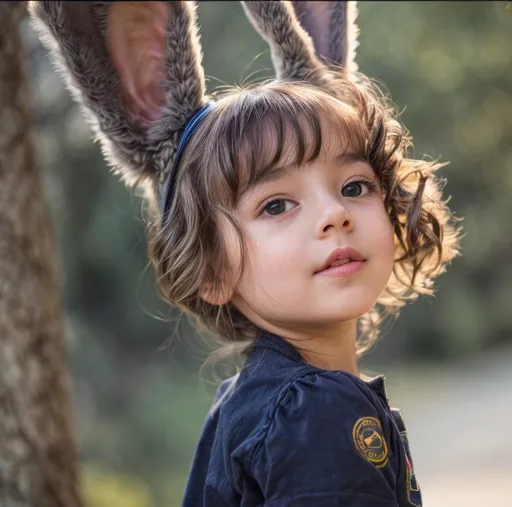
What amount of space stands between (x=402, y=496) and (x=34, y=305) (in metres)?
1.39

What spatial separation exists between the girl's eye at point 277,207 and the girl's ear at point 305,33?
15.2 inches

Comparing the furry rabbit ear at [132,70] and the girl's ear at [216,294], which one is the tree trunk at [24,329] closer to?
the furry rabbit ear at [132,70]

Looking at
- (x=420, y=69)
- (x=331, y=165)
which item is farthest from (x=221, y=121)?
(x=420, y=69)

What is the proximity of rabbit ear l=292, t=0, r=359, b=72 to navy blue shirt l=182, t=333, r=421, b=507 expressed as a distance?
0.74 metres

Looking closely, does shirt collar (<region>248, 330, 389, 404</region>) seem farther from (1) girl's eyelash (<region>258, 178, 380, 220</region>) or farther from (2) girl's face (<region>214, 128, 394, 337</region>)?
(1) girl's eyelash (<region>258, 178, 380, 220</region>)

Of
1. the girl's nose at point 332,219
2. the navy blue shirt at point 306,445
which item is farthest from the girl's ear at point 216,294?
the girl's nose at point 332,219

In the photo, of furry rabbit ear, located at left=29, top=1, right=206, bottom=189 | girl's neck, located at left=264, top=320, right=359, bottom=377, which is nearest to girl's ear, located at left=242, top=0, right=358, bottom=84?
furry rabbit ear, located at left=29, top=1, right=206, bottom=189

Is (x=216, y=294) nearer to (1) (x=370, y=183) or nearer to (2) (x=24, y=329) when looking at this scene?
(1) (x=370, y=183)

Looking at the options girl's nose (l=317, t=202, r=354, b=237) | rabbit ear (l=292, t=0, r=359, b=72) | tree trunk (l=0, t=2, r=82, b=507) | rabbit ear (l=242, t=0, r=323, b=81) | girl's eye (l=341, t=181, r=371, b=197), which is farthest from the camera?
tree trunk (l=0, t=2, r=82, b=507)

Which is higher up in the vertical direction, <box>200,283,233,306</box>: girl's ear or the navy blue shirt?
<box>200,283,233,306</box>: girl's ear

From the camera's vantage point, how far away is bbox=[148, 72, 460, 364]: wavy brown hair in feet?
5.72

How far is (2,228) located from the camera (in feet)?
8.43

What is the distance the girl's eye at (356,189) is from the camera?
1.77 metres

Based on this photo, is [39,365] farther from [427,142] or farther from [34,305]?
[427,142]
